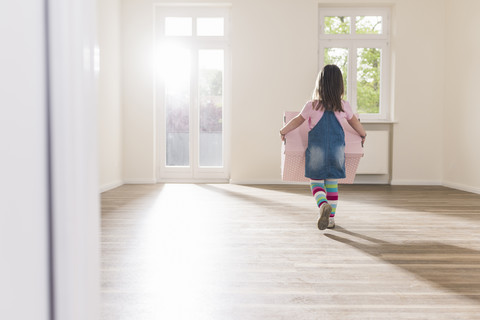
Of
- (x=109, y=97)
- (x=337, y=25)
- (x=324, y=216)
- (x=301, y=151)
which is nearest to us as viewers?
(x=324, y=216)

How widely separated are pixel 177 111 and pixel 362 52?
2810 mm

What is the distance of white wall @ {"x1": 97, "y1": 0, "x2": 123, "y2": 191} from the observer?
16.2 feet

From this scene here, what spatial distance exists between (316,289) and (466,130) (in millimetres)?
4466

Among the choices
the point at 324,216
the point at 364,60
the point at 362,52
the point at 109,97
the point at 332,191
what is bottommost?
the point at 324,216

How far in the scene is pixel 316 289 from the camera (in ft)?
5.63

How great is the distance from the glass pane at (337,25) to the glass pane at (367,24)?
14 cm

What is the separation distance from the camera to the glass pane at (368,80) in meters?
6.11

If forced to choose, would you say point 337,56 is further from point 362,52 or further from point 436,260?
point 436,260

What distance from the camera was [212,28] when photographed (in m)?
6.09

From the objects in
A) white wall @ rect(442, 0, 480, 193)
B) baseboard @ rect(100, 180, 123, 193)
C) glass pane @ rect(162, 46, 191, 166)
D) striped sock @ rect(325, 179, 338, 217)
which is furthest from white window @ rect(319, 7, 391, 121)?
striped sock @ rect(325, 179, 338, 217)

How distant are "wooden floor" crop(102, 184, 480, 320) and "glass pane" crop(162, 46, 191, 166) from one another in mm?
2132

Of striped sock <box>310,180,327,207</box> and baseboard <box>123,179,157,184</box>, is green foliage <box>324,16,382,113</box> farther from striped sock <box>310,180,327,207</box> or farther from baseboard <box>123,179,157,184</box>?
striped sock <box>310,180,327,207</box>

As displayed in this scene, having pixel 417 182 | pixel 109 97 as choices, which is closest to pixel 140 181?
pixel 109 97

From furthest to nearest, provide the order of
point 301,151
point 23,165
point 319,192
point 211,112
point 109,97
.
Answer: point 211,112 → point 109,97 → point 301,151 → point 319,192 → point 23,165
